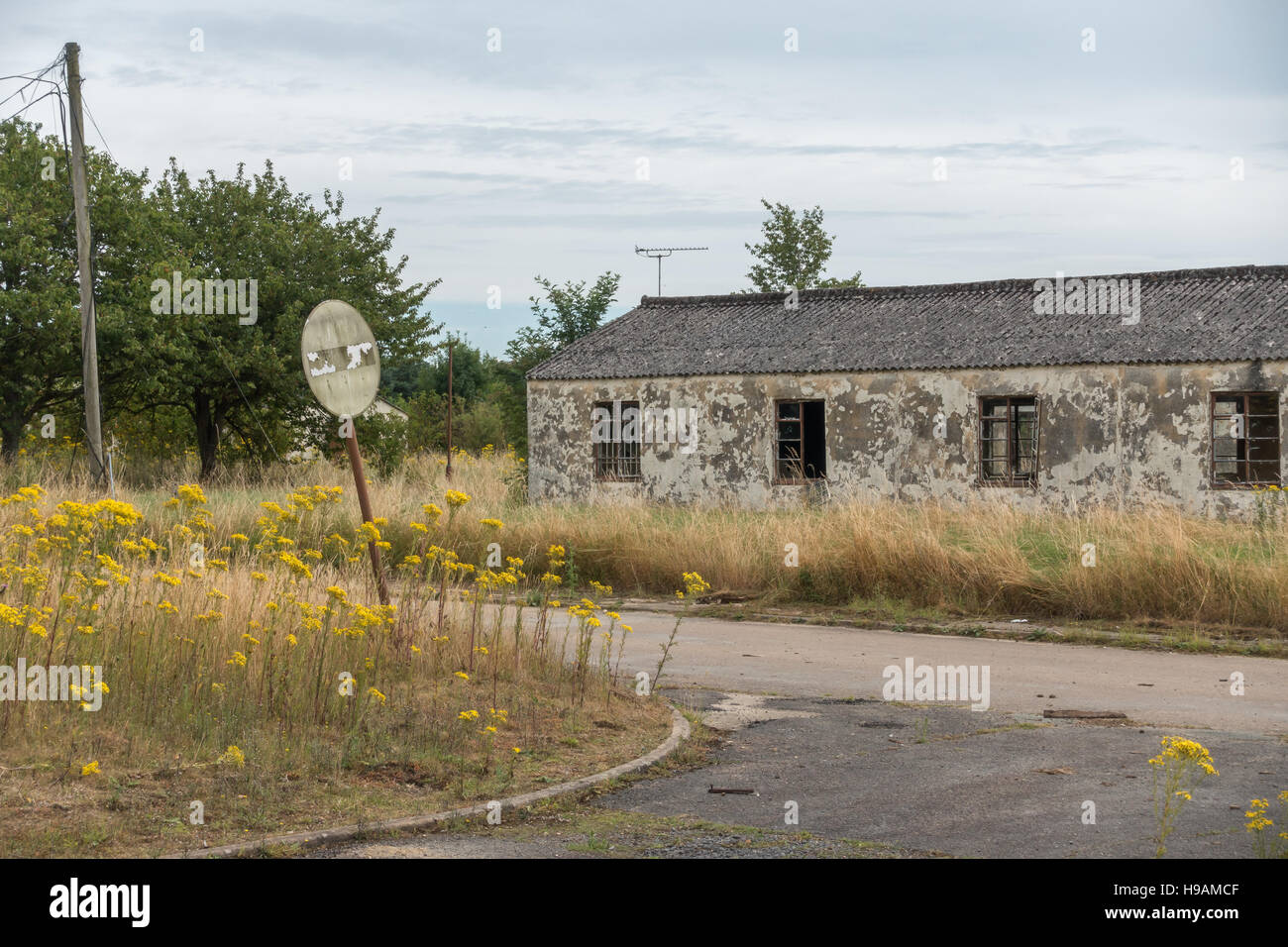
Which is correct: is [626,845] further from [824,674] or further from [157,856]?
[824,674]

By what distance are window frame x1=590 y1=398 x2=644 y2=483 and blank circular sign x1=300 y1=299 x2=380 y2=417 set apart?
18.0 meters

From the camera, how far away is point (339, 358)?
10594mm

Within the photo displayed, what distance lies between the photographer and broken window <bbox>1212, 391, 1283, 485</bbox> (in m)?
23.6

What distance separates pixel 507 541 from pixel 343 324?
25.6 feet

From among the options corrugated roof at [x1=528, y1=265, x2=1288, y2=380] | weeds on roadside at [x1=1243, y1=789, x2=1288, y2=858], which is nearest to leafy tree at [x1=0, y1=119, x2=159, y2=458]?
corrugated roof at [x1=528, y1=265, x2=1288, y2=380]

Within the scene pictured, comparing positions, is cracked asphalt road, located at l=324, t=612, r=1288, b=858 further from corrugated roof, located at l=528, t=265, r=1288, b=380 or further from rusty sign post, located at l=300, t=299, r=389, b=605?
corrugated roof, located at l=528, t=265, r=1288, b=380

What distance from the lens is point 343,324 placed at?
10578 mm

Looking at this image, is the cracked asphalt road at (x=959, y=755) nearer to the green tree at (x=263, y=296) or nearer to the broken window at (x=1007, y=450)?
the broken window at (x=1007, y=450)

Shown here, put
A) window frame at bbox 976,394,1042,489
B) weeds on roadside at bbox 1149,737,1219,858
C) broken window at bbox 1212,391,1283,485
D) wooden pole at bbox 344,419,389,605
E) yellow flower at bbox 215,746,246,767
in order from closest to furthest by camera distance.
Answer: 1. weeds on roadside at bbox 1149,737,1219,858
2. yellow flower at bbox 215,746,246,767
3. wooden pole at bbox 344,419,389,605
4. broken window at bbox 1212,391,1283,485
5. window frame at bbox 976,394,1042,489

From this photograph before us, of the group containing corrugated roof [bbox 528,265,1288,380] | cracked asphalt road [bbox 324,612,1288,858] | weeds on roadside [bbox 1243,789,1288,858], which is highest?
corrugated roof [bbox 528,265,1288,380]

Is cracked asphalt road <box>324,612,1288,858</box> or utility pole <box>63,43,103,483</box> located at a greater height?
utility pole <box>63,43,103,483</box>

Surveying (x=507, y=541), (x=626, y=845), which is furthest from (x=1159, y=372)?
(x=626, y=845)

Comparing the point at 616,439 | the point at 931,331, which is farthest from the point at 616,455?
the point at 931,331

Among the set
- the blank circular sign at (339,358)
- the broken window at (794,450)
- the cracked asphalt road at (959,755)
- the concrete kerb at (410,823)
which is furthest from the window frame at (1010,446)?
the concrete kerb at (410,823)
